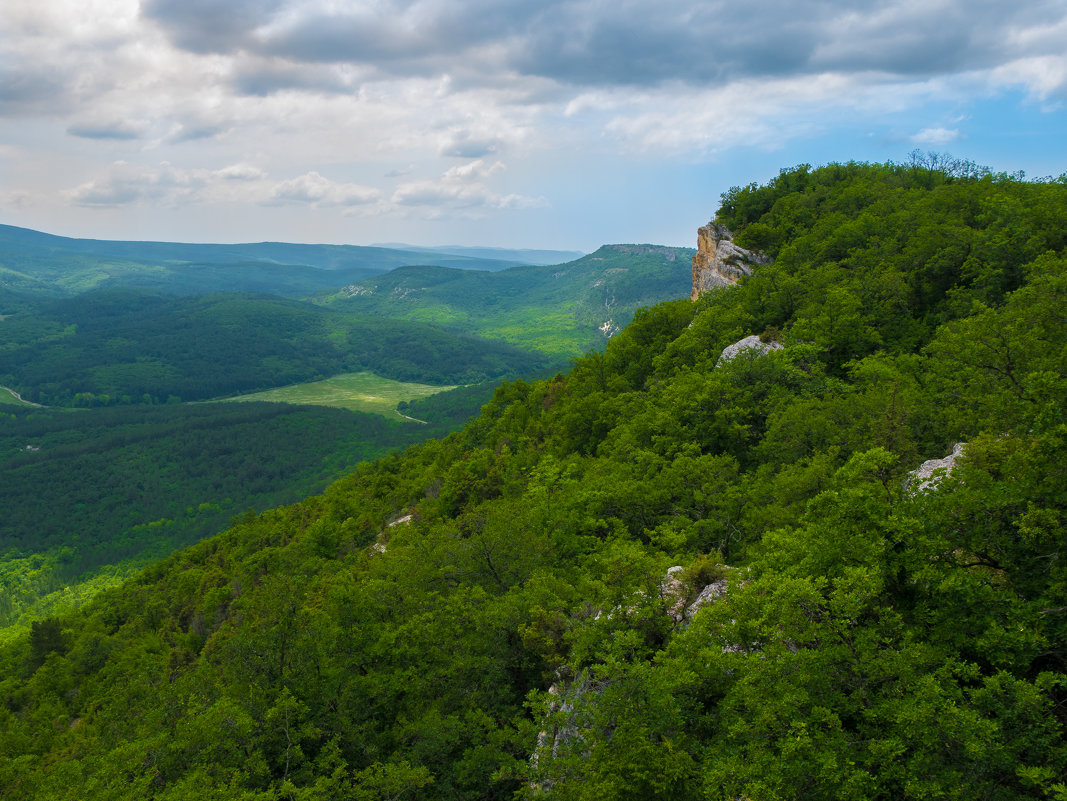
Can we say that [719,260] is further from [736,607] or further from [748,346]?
[736,607]

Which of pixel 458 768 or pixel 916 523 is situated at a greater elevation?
pixel 916 523

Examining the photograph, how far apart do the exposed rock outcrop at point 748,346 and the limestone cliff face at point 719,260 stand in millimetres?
23840

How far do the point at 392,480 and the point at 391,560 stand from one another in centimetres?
4844

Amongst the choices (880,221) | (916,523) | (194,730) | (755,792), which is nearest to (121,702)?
(194,730)

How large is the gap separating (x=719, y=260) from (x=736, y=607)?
65.9 meters

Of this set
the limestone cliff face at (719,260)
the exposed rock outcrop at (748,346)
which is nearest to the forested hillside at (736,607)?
the exposed rock outcrop at (748,346)

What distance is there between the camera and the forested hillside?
543 inches

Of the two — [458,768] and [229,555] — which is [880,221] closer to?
[458,768]

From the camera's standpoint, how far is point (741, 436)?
3716 cm

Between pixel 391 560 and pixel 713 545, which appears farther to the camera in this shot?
pixel 391 560

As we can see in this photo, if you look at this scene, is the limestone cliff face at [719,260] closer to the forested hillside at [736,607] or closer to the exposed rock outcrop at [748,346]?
the forested hillside at [736,607]

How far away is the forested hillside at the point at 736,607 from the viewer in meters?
13.8

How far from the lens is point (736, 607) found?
17.3 meters

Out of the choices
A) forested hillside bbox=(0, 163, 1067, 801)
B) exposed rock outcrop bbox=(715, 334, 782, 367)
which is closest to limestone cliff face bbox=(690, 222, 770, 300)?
forested hillside bbox=(0, 163, 1067, 801)
